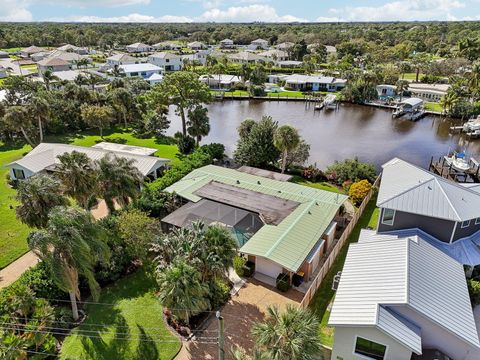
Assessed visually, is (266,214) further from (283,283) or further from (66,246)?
(66,246)

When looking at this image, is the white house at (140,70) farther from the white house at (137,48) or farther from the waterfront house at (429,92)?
the waterfront house at (429,92)

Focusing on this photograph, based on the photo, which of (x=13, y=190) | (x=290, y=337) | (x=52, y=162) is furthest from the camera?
(x=52, y=162)

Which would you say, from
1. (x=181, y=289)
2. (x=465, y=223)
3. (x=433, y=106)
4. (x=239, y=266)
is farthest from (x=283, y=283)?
(x=433, y=106)

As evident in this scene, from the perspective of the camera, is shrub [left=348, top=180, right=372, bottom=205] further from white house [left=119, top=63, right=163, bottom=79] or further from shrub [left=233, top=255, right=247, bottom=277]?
white house [left=119, top=63, right=163, bottom=79]

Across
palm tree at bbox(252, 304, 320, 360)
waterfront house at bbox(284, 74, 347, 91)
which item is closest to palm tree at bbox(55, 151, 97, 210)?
palm tree at bbox(252, 304, 320, 360)

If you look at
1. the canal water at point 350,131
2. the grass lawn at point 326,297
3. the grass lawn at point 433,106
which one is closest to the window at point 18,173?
the canal water at point 350,131
